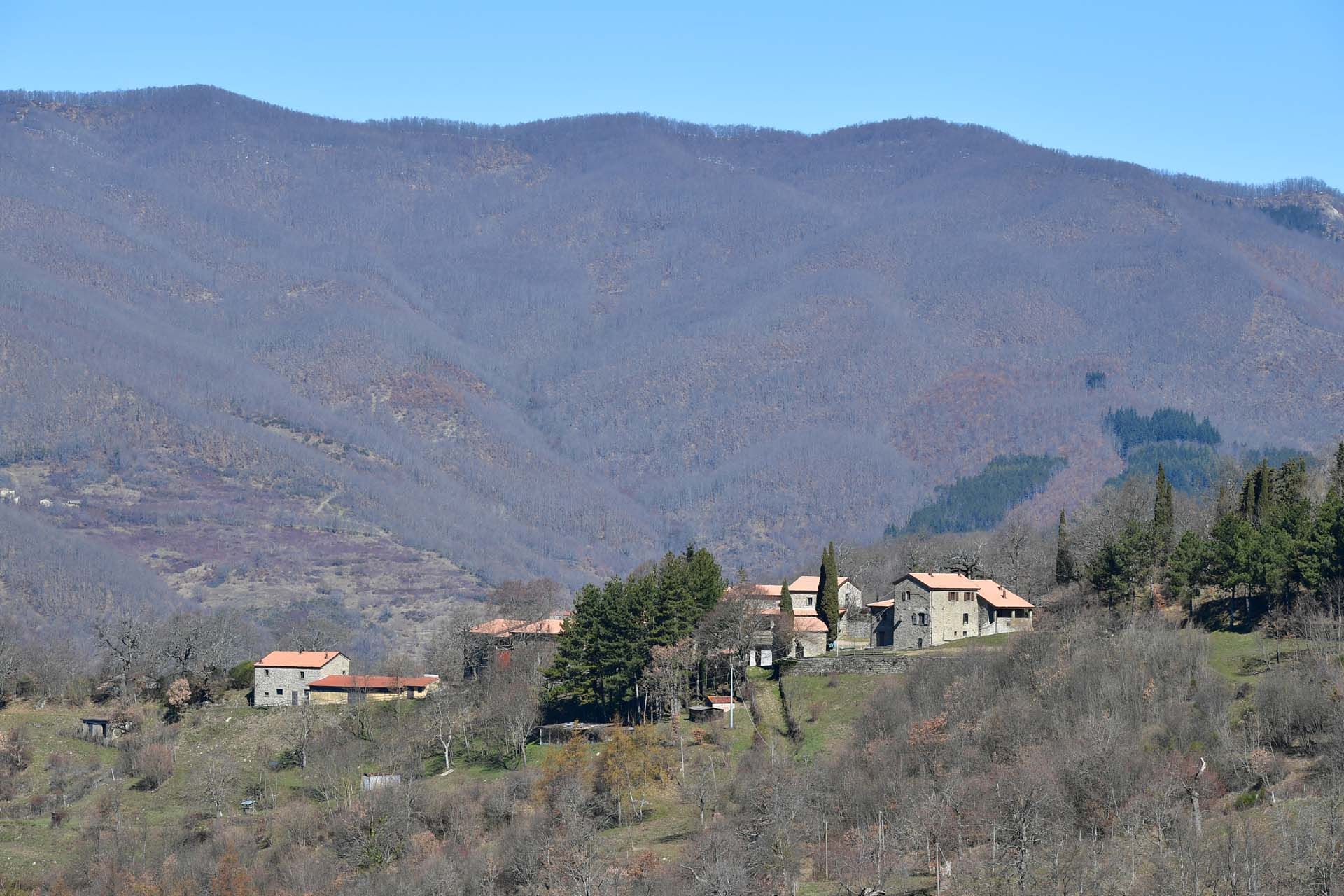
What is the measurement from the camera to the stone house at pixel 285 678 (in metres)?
109

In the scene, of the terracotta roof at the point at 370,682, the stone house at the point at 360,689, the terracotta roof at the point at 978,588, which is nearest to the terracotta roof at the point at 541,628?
the terracotta roof at the point at 370,682

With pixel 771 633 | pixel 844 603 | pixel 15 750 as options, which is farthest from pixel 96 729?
pixel 844 603

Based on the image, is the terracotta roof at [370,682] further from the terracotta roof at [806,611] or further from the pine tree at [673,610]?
the terracotta roof at [806,611]

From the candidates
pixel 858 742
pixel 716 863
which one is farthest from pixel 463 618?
pixel 716 863

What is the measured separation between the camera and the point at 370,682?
11075cm

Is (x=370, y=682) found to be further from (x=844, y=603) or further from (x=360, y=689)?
(x=844, y=603)

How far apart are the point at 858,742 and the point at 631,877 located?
15850 mm

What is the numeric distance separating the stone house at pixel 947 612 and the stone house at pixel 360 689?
97.5 feet

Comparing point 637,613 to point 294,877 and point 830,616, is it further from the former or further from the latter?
point 294,877

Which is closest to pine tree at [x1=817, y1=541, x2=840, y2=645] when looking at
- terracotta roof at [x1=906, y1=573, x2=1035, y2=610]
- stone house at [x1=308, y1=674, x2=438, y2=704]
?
terracotta roof at [x1=906, y1=573, x2=1035, y2=610]

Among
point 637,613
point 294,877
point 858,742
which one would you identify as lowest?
point 294,877

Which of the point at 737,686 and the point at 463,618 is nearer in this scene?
the point at 737,686

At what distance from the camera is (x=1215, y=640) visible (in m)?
88.4

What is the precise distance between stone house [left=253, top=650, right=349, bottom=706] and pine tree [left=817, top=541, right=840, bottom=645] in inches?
1269
